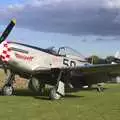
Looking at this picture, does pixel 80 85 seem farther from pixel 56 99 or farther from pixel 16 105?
pixel 16 105

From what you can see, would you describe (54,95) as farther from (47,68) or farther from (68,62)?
(68,62)

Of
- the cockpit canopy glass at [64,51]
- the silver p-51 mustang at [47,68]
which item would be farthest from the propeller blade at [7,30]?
the cockpit canopy glass at [64,51]

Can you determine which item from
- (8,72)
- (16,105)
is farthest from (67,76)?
(16,105)

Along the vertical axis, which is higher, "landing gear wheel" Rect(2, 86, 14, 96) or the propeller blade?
the propeller blade

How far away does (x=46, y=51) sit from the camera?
1773 centimetres

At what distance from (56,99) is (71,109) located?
4.09m

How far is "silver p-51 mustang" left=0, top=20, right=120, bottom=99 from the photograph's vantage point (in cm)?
1641

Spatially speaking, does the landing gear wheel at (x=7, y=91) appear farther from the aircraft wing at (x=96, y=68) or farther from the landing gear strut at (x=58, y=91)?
the aircraft wing at (x=96, y=68)

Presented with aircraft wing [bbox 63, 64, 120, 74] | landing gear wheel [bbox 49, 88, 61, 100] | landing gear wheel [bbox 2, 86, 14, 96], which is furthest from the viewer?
landing gear wheel [bbox 2, 86, 14, 96]

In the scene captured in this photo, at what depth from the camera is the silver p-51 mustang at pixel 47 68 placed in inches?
646

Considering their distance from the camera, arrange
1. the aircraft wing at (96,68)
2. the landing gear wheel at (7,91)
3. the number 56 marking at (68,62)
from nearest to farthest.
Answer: the aircraft wing at (96,68)
the landing gear wheel at (7,91)
the number 56 marking at (68,62)

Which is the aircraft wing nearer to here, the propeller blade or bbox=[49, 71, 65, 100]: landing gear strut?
bbox=[49, 71, 65, 100]: landing gear strut

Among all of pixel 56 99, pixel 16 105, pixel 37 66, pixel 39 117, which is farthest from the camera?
pixel 37 66

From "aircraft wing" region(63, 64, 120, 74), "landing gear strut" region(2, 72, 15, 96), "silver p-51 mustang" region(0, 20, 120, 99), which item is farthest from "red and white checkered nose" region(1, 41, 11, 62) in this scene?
"aircraft wing" region(63, 64, 120, 74)
